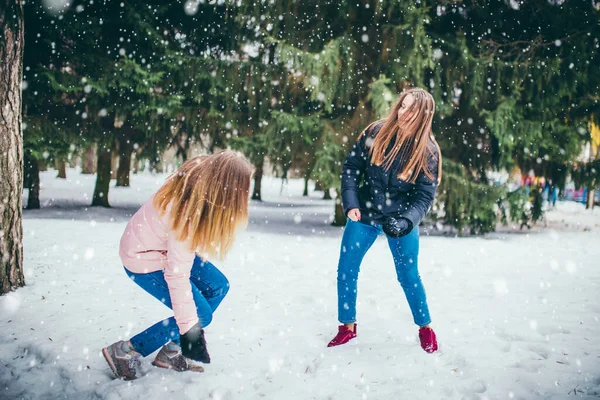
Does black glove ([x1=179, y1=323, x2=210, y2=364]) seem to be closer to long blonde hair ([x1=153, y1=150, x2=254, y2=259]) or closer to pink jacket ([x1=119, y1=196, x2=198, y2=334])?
pink jacket ([x1=119, y1=196, x2=198, y2=334])

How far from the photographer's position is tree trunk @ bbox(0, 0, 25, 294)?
3.64 m

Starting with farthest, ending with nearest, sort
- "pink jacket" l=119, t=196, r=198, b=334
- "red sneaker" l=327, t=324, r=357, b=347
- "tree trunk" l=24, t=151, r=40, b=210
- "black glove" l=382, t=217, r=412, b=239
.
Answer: "tree trunk" l=24, t=151, r=40, b=210, "red sneaker" l=327, t=324, r=357, b=347, "black glove" l=382, t=217, r=412, b=239, "pink jacket" l=119, t=196, r=198, b=334

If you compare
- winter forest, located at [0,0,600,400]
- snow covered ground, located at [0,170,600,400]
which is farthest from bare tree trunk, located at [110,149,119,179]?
snow covered ground, located at [0,170,600,400]

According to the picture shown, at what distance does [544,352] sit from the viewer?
296cm

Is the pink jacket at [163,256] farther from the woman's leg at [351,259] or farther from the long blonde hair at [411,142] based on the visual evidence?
the long blonde hair at [411,142]

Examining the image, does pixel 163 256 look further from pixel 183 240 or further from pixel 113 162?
pixel 113 162

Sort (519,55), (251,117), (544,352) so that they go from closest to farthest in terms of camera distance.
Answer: (544,352)
(519,55)
(251,117)

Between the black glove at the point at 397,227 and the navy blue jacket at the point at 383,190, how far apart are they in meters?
0.18

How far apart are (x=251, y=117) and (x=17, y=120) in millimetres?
6004

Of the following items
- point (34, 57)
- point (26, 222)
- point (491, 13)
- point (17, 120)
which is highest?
point (491, 13)

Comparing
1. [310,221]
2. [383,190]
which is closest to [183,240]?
[383,190]

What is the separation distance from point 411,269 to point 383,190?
610 mm

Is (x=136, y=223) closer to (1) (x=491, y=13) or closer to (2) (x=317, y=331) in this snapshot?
(2) (x=317, y=331)

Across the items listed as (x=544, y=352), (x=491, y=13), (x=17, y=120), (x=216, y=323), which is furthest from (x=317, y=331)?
(x=491, y=13)
